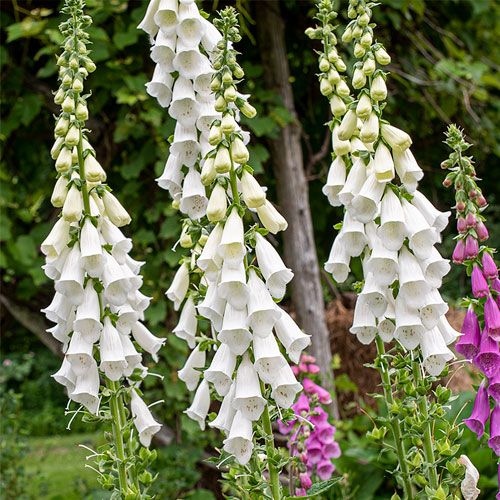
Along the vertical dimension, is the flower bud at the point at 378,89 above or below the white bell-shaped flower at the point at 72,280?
above

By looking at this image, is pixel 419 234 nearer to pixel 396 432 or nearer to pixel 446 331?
pixel 446 331

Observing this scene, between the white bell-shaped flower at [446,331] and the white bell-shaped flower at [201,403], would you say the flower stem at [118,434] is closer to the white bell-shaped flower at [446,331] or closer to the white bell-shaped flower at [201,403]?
the white bell-shaped flower at [201,403]

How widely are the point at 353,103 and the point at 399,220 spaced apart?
0.26 metres

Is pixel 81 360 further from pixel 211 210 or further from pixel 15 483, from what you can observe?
pixel 15 483

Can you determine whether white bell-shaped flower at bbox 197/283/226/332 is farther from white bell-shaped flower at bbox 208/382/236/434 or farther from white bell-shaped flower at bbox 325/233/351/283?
white bell-shaped flower at bbox 325/233/351/283

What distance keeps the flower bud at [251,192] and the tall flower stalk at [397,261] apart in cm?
20

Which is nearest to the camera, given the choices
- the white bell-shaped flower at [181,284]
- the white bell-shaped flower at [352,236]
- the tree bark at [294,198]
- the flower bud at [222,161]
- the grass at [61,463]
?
the flower bud at [222,161]

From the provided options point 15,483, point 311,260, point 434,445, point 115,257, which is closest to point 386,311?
point 434,445

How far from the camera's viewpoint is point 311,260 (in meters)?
3.83

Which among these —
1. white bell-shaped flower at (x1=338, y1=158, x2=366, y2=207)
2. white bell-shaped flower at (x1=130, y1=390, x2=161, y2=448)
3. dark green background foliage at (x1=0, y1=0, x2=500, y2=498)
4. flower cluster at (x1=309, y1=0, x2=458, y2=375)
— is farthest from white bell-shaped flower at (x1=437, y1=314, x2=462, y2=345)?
dark green background foliage at (x1=0, y1=0, x2=500, y2=498)

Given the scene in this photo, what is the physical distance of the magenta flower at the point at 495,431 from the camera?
162cm

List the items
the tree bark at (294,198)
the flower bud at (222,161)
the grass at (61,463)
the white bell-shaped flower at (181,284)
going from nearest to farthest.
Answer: the flower bud at (222,161) → the white bell-shaped flower at (181,284) → the tree bark at (294,198) → the grass at (61,463)

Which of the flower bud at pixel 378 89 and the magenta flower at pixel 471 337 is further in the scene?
the magenta flower at pixel 471 337

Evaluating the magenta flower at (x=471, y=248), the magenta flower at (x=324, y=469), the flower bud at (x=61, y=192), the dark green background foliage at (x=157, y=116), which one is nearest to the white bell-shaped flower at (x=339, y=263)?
the magenta flower at (x=471, y=248)
